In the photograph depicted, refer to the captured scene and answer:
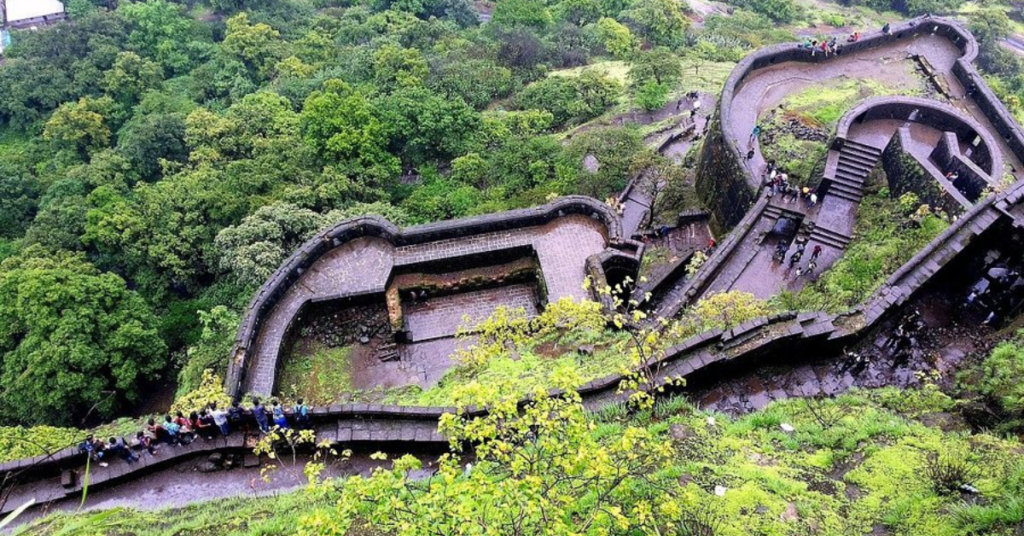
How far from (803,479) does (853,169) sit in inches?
651

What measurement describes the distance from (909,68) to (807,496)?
92.0 feet

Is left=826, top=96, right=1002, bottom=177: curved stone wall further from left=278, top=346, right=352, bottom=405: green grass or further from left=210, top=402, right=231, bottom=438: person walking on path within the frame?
left=210, top=402, right=231, bottom=438: person walking on path

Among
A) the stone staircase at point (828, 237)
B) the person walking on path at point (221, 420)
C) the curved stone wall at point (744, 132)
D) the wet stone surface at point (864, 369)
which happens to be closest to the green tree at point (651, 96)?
the curved stone wall at point (744, 132)

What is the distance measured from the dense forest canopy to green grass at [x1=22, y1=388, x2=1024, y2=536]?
32.7ft

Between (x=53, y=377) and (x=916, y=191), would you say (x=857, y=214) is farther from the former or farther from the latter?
(x=53, y=377)

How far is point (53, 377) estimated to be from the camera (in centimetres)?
2562

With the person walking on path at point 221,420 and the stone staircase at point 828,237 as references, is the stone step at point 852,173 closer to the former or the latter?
the stone staircase at point 828,237

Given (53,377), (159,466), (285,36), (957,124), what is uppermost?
(285,36)

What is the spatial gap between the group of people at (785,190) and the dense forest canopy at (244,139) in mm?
6686

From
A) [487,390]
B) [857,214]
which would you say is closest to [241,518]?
[487,390]

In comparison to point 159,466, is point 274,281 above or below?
above

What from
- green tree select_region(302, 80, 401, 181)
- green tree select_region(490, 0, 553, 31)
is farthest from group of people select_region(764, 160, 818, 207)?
green tree select_region(490, 0, 553, 31)

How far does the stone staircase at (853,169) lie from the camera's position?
77.2ft

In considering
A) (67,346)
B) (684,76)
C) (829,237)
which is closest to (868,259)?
(829,237)
